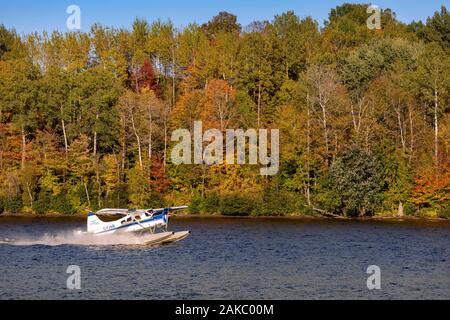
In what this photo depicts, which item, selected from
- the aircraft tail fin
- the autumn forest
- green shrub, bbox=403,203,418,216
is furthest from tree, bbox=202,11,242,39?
the aircraft tail fin

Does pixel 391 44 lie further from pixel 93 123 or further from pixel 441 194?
pixel 93 123

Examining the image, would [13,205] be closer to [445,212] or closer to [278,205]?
[278,205]

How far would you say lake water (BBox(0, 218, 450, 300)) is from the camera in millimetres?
38312

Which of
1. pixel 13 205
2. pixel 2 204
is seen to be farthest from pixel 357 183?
pixel 2 204

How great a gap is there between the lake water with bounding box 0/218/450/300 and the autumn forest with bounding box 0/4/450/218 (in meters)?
9.46

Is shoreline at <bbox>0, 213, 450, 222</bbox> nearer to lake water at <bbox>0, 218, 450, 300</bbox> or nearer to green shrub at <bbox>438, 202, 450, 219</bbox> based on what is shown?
green shrub at <bbox>438, 202, 450, 219</bbox>

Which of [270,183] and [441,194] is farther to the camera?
[270,183]

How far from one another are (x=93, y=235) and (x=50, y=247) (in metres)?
3.48

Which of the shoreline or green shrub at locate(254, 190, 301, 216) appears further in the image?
green shrub at locate(254, 190, 301, 216)

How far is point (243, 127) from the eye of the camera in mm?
84250

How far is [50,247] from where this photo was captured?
55.2 metres

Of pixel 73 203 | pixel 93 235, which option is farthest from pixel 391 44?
pixel 93 235

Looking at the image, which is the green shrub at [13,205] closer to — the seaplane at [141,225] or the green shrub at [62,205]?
the green shrub at [62,205]

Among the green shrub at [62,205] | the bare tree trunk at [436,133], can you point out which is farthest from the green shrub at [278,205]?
the green shrub at [62,205]
